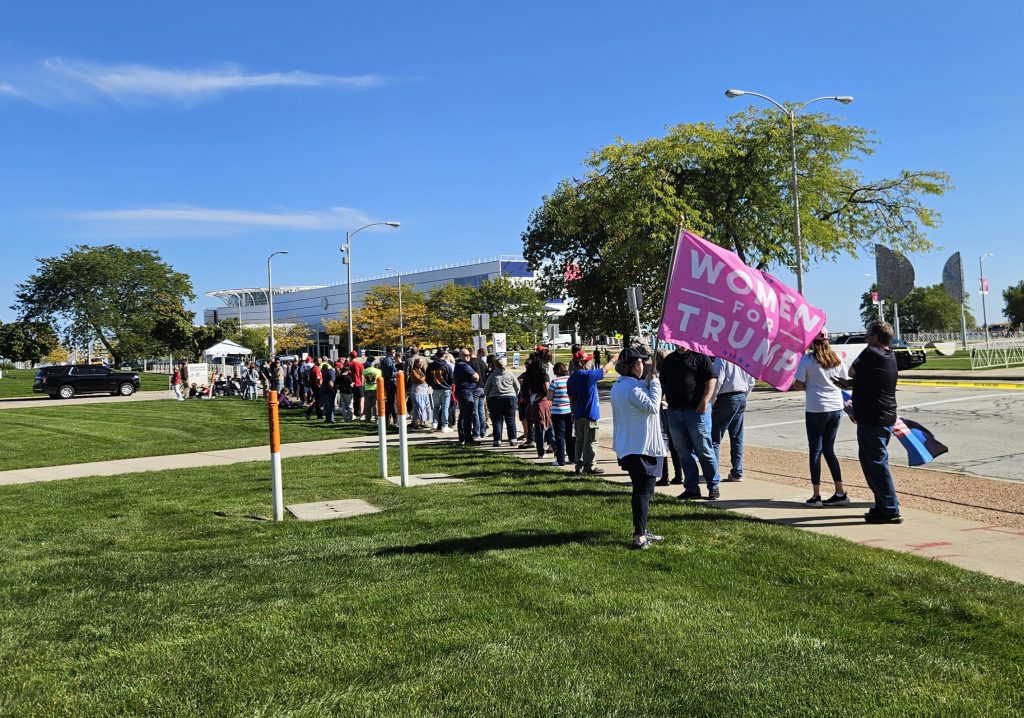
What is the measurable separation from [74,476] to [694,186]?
2654 centimetres

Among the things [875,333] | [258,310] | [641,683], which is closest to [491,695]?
[641,683]

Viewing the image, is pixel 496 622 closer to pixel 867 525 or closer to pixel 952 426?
pixel 867 525

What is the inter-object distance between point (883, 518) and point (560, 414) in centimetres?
549

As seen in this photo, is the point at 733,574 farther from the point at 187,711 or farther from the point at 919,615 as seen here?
the point at 187,711

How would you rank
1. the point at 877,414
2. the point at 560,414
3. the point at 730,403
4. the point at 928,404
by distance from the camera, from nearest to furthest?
the point at 877,414 → the point at 730,403 → the point at 560,414 → the point at 928,404

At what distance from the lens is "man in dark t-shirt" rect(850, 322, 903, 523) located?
7766mm

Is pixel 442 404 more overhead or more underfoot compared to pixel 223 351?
more underfoot

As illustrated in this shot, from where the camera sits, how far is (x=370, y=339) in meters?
83.9

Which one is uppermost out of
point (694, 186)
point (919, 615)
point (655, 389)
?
point (694, 186)

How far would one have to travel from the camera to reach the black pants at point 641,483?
22.1ft

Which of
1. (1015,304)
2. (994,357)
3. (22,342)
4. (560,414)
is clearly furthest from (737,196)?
(1015,304)

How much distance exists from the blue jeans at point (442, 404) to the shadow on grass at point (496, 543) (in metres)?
11.4

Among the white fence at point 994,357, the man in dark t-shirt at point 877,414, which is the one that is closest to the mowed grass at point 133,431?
the man in dark t-shirt at point 877,414

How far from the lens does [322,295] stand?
15888 centimetres
